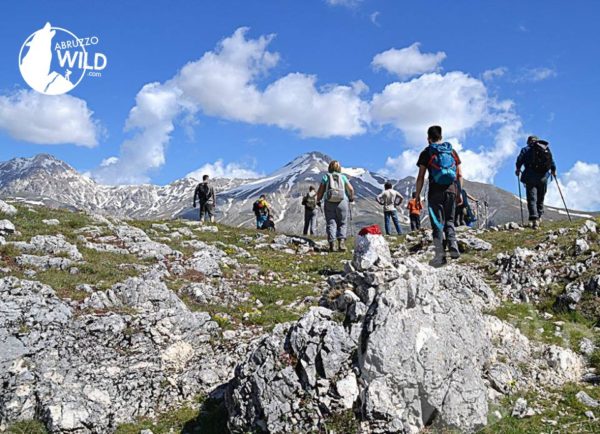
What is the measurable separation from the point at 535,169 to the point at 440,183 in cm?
1093

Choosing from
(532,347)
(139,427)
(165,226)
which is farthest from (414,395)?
(165,226)

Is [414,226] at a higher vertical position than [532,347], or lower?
higher

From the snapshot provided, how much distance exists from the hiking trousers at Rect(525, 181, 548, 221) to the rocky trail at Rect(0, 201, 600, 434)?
3.28 m

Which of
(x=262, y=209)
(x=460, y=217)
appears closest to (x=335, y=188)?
(x=460, y=217)

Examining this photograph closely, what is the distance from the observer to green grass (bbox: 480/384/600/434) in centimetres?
899

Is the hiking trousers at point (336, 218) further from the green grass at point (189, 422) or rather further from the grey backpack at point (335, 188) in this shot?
the green grass at point (189, 422)

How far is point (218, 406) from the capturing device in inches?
453

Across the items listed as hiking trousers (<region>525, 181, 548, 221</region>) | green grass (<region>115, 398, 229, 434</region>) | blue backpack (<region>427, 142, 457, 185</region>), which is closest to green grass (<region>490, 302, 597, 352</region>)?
blue backpack (<region>427, 142, 457, 185</region>)

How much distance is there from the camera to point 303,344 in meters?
10.5

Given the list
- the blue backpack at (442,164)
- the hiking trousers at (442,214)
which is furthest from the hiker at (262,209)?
the blue backpack at (442,164)

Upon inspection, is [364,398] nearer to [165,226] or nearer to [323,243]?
[323,243]

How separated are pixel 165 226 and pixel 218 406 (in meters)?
17.3

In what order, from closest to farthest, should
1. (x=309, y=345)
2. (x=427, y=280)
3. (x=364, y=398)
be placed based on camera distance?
1. (x=364, y=398)
2. (x=309, y=345)
3. (x=427, y=280)

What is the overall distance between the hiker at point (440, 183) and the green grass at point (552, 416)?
A: 4.45 m
